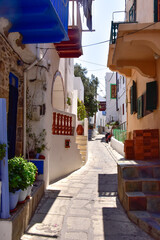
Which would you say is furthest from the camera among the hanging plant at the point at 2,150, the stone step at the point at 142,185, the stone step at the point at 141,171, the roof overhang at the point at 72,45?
the roof overhang at the point at 72,45

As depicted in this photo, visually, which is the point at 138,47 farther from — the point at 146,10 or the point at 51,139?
the point at 51,139

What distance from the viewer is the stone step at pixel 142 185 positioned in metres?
4.31

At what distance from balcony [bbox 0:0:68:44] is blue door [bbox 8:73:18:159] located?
3.42ft

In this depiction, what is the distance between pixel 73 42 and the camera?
7066mm

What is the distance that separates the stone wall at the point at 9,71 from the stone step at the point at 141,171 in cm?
272

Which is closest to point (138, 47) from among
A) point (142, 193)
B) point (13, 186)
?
point (142, 193)

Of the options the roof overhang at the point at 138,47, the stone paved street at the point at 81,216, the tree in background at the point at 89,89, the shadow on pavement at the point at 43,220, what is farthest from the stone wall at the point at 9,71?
the tree in background at the point at 89,89

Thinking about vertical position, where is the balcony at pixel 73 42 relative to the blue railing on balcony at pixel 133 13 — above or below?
below

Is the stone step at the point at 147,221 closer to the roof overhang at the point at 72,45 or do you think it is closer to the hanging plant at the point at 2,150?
the hanging plant at the point at 2,150

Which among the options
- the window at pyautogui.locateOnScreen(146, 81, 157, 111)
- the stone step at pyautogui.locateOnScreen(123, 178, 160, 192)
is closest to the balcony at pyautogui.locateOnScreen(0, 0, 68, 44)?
the window at pyautogui.locateOnScreen(146, 81, 157, 111)

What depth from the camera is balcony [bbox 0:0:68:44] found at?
3.56 m

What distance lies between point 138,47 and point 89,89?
71.2 ft

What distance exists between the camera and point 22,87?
18.6 feet

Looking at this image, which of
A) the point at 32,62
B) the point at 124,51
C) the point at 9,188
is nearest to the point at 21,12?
the point at 32,62
